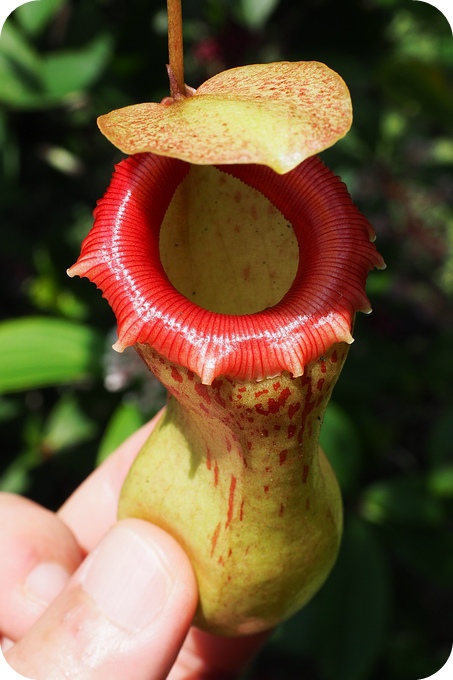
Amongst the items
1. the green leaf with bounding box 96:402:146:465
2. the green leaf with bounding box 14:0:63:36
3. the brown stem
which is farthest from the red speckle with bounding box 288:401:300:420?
the green leaf with bounding box 14:0:63:36

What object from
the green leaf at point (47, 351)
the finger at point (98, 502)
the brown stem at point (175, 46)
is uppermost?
the brown stem at point (175, 46)

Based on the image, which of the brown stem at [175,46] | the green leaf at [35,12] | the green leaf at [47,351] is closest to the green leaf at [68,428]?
the green leaf at [47,351]

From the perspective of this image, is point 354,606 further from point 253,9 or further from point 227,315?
point 253,9

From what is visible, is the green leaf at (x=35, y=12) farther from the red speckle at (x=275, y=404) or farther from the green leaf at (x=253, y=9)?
the red speckle at (x=275, y=404)

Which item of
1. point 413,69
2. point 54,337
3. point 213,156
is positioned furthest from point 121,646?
point 413,69

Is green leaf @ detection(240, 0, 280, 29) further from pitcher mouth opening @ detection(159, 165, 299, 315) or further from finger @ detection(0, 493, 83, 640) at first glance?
finger @ detection(0, 493, 83, 640)
